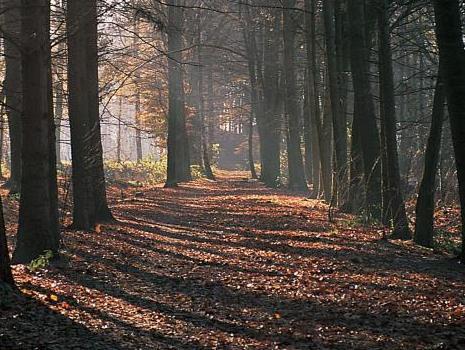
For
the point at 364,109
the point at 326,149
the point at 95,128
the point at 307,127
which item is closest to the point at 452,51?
the point at 364,109

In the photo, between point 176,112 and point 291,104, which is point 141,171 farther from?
point 291,104

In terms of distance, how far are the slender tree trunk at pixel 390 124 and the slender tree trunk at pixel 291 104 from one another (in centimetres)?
1451

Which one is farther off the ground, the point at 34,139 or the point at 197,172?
the point at 34,139

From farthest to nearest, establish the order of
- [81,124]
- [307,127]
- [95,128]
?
[307,127] → [95,128] → [81,124]

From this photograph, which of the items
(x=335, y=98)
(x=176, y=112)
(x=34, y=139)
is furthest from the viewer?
(x=176, y=112)

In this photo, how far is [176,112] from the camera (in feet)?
104

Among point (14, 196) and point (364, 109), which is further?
point (14, 196)

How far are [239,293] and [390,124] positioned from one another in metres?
6.07

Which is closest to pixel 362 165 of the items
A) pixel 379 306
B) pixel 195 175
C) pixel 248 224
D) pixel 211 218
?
pixel 248 224

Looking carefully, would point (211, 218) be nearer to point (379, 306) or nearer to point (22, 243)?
point (22, 243)

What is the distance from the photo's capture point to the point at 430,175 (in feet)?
38.4

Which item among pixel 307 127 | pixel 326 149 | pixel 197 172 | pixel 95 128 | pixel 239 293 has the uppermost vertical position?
pixel 307 127

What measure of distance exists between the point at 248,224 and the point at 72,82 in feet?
19.9

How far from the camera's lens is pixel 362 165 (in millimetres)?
16766
